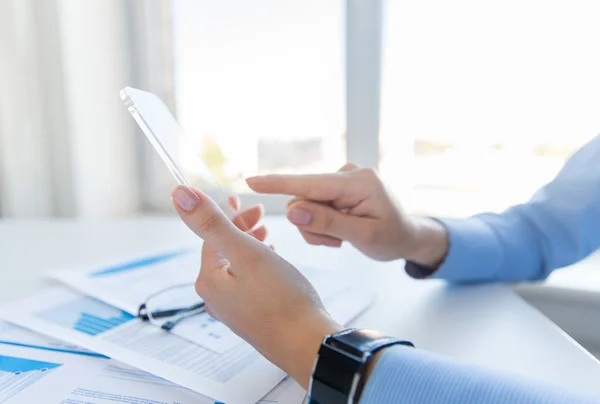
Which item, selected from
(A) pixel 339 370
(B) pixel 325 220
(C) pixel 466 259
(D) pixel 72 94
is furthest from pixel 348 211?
(D) pixel 72 94

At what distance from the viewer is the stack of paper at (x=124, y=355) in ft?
1.18

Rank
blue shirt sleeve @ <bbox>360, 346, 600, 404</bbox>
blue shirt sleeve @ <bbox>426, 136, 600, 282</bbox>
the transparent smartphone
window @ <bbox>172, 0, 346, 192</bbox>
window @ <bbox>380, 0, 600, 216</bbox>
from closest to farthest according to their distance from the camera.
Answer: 1. blue shirt sleeve @ <bbox>360, 346, 600, 404</bbox>
2. the transparent smartphone
3. blue shirt sleeve @ <bbox>426, 136, 600, 282</bbox>
4. window @ <bbox>380, 0, 600, 216</bbox>
5. window @ <bbox>172, 0, 346, 192</bbox>

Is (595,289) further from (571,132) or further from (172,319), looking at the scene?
(172,319)

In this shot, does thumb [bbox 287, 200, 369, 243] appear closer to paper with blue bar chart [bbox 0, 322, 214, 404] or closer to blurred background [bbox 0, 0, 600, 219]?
paper with blue bar chart [bbox 0, 322, 214, 404]

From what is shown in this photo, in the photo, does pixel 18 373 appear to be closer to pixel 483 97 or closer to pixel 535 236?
pixel 535 236

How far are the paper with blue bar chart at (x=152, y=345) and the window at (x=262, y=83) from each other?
638mm

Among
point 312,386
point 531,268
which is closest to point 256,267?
point 312,386

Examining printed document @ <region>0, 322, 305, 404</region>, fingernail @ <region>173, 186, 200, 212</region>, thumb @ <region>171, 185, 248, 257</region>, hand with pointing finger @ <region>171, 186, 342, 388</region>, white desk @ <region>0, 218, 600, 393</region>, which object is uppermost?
fingernail @ <region>173, 186, 200, 212</region>

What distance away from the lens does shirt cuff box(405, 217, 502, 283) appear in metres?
0.61

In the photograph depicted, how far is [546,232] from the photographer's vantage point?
682 mm

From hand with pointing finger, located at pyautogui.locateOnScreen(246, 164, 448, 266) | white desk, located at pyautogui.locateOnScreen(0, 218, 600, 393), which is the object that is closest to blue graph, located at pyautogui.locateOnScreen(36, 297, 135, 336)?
white desk, located at pyautogui.locateOnScreen(0, 218, 600, 393)

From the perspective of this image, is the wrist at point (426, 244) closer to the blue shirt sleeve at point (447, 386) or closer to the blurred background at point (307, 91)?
the blue shirt sleeve at point (447, 386)

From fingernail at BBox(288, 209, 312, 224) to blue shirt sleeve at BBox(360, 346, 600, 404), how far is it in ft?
0.82

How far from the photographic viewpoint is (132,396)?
13.9 inches
